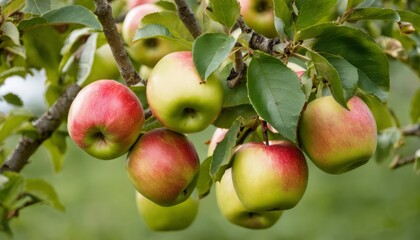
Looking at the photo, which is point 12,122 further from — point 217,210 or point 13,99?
point 217,210

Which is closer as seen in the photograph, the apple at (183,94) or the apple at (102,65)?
the apple at (183,94)

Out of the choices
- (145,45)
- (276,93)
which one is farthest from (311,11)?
(145,45)

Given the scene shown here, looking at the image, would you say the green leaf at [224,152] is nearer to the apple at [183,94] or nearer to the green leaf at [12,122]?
the apple at [183,94]

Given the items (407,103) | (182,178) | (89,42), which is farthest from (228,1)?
(407,103)

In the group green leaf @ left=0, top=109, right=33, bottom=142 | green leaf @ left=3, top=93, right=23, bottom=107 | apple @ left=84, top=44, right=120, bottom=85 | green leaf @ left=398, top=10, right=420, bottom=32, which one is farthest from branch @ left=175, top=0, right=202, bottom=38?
green leaf @ left=3, top=93, right=23, bottom=107

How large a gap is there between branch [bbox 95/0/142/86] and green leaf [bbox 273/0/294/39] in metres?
0.30

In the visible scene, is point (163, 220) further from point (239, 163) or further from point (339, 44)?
point (339, 44)

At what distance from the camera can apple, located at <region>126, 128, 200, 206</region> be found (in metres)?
1.25

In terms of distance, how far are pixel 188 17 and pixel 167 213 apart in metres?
0.53

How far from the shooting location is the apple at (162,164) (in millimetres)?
1252

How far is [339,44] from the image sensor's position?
3.81 feet

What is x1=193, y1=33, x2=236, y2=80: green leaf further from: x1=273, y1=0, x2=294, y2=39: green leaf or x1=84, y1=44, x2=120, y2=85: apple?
x1=84, y1=44, x2=120, y2=85: apple

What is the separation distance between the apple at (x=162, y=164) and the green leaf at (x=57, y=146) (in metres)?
0.60

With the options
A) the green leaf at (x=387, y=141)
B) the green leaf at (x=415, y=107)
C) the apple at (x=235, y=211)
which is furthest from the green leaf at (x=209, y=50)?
the green leaf at (x=415, y=107)
